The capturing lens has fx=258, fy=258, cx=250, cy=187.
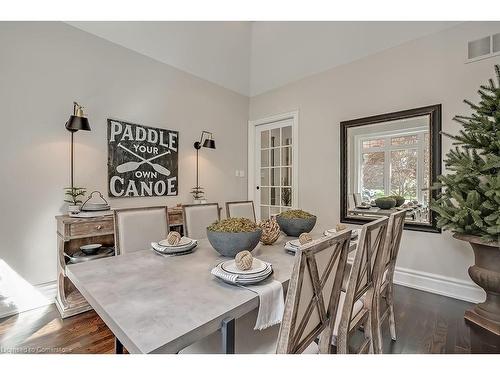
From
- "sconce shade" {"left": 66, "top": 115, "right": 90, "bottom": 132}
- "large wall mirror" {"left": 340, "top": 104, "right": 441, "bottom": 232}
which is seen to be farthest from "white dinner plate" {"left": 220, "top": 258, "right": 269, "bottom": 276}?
"large wall mirror" {"left": 340, "top": 104, "right": 441, "bottom": 232}

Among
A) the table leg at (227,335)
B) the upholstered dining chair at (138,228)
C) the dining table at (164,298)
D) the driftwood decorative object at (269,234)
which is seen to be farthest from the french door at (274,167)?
the table leg at (227,335)

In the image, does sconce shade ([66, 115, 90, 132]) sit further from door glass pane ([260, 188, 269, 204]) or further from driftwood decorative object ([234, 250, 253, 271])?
door glass pane ([260, 188, 269, 204])

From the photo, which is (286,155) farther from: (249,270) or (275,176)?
(249,270)

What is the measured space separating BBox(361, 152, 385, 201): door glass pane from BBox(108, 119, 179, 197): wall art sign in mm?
2403

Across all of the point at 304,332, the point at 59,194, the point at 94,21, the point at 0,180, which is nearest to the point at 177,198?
the point at 59,194

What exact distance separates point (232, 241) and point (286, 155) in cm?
283

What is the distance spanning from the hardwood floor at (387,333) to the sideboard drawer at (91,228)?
70 centimetres

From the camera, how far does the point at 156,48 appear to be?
3.21 m

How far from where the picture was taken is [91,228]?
2.33m

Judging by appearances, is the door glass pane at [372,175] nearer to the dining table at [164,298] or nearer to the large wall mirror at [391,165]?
the large wall mirror at [391,165]

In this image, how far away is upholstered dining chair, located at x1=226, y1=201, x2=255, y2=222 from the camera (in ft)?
8.68

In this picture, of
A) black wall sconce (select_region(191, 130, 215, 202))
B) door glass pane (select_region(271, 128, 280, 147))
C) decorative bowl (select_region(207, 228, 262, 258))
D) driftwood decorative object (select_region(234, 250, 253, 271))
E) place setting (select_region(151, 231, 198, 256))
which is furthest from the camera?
door glass pane (select_region(271, 128, 280, 147))

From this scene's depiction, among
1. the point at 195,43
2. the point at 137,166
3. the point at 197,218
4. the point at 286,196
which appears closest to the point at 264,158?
the point at 286,196
